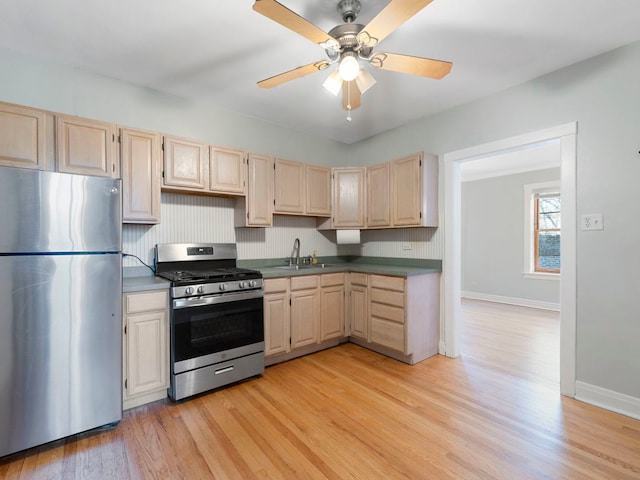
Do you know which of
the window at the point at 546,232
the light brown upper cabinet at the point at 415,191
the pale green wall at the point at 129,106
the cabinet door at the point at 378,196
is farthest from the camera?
the window at the point at 546,232

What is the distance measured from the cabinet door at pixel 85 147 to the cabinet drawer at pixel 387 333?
2.75m

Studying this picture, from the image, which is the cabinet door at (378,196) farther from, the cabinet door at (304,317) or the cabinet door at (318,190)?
the cabinet door at (304,317)

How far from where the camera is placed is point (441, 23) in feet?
6.37

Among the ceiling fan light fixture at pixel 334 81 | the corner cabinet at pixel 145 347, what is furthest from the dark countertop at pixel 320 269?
the ceiling fan light fixture at pixel 334 81

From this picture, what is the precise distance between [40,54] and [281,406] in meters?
3.22

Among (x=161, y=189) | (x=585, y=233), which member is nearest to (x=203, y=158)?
(x=161, y=189)

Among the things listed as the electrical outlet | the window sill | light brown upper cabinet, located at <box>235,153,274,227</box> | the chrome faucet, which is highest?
light brown upper cabinet, located at <box>235,153,274,227</box>

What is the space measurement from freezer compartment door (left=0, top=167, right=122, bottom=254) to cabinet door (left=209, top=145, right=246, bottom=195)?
0.98 metres

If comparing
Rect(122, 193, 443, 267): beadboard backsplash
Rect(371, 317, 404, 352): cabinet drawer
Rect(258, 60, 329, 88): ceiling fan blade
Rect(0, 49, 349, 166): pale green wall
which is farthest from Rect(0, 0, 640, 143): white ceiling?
Rect(371, 317, 404, 352): cabinet drawer

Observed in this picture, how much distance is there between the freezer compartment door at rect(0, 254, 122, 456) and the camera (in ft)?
5.60

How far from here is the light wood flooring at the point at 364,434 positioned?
1.65m

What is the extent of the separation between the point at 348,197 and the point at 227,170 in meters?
1.51

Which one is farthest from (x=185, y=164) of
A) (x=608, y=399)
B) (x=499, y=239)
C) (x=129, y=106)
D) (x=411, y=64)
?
(x=499, y=239)

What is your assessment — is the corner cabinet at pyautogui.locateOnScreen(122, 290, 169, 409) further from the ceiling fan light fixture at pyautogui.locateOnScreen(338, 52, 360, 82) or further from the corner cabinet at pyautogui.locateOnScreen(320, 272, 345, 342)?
the ceiling fan light fixture at pyautogui.locateOnScreen(338, 52, 360, 82)
